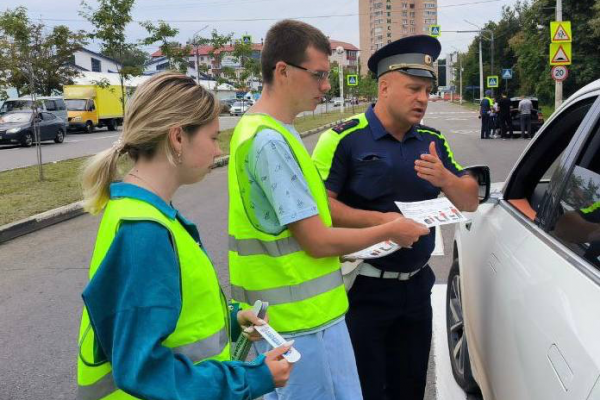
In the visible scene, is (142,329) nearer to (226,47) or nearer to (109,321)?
(109,321)

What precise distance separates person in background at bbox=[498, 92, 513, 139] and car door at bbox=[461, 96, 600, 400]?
786 inches

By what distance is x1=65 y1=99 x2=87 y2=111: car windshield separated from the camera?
3278cm

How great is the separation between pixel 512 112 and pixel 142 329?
23067mm

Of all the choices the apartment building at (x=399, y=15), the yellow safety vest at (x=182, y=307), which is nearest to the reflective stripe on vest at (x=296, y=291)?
the yellow safety vest at (x=182, y=307)

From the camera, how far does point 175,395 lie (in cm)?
134

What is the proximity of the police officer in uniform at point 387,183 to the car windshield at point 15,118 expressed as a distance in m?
24.5

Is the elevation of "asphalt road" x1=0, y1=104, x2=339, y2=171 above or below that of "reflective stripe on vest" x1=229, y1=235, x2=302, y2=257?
below

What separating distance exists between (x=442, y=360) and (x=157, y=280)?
306cm

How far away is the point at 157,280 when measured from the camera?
4.37 ft

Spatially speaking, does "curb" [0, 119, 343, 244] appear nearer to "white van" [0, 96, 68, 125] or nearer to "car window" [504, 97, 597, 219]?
"car window" [504, 97, 597, 219]

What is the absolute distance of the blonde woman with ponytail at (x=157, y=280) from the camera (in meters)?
1.32

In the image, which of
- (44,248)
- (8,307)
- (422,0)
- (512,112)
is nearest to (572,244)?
(8,307)

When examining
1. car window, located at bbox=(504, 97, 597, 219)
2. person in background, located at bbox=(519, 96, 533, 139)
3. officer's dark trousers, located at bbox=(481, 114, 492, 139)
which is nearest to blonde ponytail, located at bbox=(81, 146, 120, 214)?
car window, located at bbox=(504, 97, 597, 219)

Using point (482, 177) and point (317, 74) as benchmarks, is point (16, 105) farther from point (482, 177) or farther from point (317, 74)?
point (317, 74)
